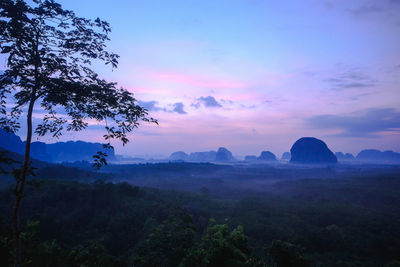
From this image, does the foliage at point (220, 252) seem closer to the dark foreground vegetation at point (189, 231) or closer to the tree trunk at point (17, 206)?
the dark foreground vegetation at point (189, 231)

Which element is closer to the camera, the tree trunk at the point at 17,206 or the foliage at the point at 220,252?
the tree trunk at the point at 17,206

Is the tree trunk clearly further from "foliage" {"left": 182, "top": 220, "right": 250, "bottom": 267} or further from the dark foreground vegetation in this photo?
"foliage" {"left": 182, "top": 220, "right": 250, "bottom": 267}

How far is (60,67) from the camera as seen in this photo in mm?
6105

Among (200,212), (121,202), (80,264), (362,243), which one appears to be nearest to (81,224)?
(121,202)

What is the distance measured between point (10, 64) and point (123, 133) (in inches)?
125

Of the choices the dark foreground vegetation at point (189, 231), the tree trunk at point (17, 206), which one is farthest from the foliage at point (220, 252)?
the tree trunk at point (17, 206)

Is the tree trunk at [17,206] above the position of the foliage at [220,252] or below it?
above

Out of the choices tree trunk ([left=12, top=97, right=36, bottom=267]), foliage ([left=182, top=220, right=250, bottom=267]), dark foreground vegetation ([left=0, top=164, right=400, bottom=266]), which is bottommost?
dark foreground vegetation ([left=0, top=164, right=400, bottom=266])

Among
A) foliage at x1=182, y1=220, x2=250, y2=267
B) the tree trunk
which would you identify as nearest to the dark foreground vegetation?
foliage at x1=182, y1=220, x2=250, y2=267

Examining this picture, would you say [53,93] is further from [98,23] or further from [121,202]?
[121,202]

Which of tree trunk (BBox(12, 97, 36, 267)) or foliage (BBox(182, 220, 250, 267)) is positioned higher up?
tree trunk (BBox(12, 97, 36, 267))

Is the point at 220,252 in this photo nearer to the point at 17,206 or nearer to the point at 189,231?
the point at 189,231

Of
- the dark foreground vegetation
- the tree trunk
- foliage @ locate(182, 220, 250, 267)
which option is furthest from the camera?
the dark foreground vegetation

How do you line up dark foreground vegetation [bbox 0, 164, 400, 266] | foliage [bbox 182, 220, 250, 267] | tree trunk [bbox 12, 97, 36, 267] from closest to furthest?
1. tree trunk [bbox 12, 97, 36, 267]
2. foliage [bbox 182, 220, 250, 267]
3. dark foreground vegetation [bbox 0, 164, 400, 266]
